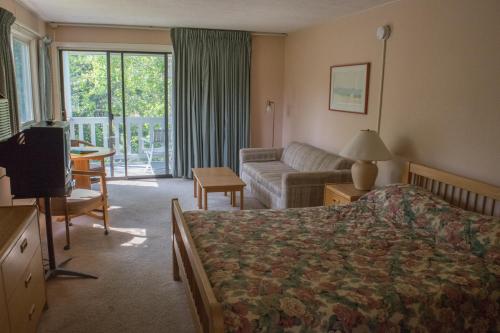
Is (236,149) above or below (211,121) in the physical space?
below

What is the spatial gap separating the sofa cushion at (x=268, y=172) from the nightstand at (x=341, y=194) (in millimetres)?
636

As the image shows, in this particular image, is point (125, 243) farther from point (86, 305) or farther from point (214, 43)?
point (214, 43)

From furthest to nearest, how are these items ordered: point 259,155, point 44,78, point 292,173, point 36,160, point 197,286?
point 259,155 < point 44,78 < point 292,173 < point 36,160 < point 197,286

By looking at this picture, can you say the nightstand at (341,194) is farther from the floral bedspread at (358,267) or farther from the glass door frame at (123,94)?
the glass door frame at (123,94)

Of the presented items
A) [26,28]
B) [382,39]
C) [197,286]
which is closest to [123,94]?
[26,28]

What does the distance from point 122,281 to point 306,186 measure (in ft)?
6.58

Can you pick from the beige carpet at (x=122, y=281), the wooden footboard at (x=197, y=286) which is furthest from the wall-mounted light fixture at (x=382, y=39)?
the wooden footboard at (x=197, y=286)

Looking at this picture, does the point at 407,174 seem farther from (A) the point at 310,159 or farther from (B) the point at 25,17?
(B) the point at 25,17

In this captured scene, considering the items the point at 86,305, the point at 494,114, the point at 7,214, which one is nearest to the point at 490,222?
the point at 494,114

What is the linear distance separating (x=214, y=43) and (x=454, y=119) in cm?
399

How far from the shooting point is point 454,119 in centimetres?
319

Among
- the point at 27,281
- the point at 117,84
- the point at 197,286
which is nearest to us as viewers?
the point at 197,286

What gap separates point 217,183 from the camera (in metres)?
4.61

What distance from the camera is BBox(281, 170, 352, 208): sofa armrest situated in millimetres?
4227
